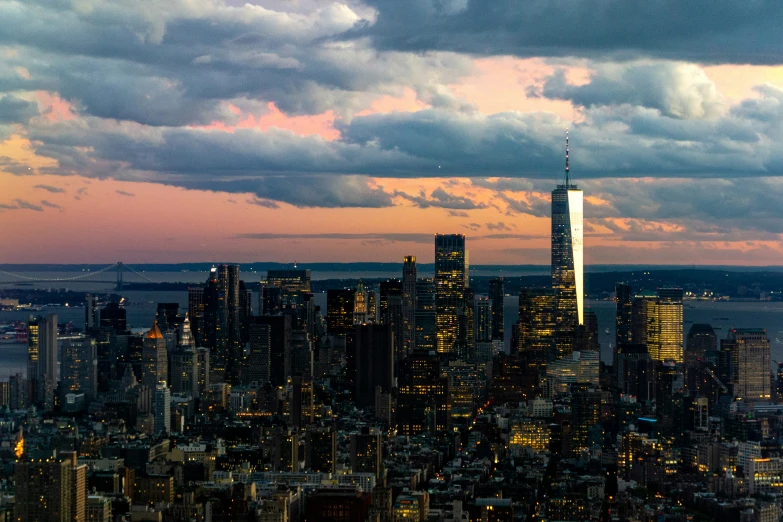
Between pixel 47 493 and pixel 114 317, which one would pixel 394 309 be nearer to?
pixel 114 317

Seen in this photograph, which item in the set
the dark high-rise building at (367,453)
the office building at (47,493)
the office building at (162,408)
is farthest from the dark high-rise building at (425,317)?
the office building at (47,493)

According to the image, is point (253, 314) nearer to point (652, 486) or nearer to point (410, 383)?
point (410, 383)

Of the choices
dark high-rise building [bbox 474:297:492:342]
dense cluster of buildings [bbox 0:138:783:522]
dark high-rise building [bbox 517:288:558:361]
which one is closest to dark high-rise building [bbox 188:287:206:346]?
dense cluster of buildings [bbox 0:138:783:522]

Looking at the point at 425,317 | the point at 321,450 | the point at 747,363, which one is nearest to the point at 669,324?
the point at 425,317

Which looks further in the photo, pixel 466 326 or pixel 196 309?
pixel 466 326

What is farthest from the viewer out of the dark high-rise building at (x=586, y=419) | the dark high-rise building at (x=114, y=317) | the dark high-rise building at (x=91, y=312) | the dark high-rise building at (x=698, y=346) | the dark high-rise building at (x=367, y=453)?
the dark high-rise building at (x=114, y=317)

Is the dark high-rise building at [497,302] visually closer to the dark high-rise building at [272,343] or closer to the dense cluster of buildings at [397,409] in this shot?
the dense cluster of buildings at [397,409]

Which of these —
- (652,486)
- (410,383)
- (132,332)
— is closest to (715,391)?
(410,383)
